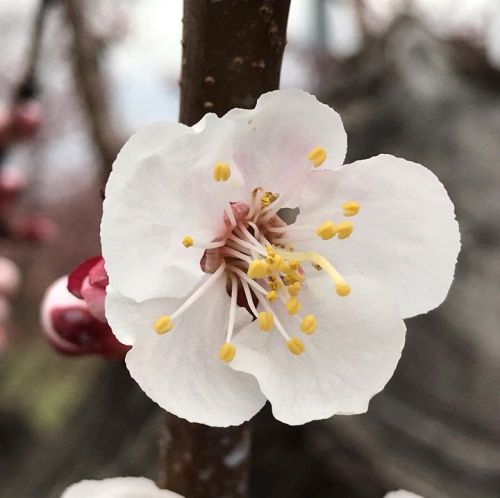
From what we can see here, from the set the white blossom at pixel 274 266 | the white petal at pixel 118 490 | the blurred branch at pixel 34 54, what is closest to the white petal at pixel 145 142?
the white blossom at pixel 274 266

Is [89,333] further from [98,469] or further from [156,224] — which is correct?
[98,469]

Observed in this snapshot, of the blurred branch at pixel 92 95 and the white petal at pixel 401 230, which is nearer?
the white petal at pixel 401 230

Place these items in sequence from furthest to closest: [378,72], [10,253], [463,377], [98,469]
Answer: [10,253] < [378,72] < [98,469] < [463,377]

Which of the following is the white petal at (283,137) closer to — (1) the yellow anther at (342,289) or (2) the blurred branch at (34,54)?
(1) the yellow anther at (342,289)

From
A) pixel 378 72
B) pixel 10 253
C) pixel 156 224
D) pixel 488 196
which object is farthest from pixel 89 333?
pixel 10 253

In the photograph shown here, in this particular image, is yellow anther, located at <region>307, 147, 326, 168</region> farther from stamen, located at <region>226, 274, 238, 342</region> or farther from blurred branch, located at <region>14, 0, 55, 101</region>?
blurred branch, located at <region>14, 0, 55, 101</region>

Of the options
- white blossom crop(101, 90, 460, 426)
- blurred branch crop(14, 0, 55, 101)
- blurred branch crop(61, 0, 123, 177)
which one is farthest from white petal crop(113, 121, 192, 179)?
blurred branch crop(61, 0, 123, 177)

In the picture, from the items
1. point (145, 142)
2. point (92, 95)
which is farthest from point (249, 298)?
point (92, 95)
